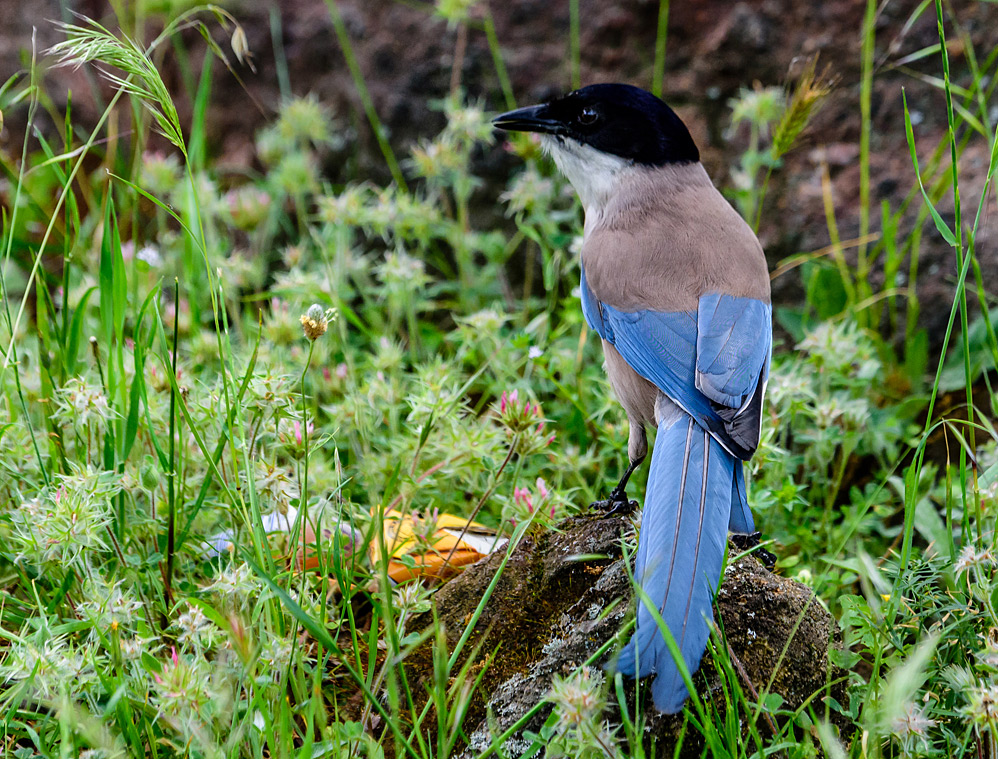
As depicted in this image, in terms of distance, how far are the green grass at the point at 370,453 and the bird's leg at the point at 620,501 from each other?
17cm

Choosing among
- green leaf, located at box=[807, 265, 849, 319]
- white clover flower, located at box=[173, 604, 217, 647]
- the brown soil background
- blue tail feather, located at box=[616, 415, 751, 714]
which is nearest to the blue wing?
blue tail feather, located at box=[616, 415, 751, 714]

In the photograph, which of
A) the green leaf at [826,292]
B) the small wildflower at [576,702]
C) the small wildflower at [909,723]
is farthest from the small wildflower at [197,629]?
the green leaf at [826,292]

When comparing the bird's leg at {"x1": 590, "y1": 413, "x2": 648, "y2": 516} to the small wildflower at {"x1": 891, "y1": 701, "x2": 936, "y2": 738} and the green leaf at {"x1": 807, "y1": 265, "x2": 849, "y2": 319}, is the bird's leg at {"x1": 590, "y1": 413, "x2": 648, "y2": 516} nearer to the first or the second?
the small wildflower at {"x1": 891, "y1": 701, "x2": 936, "y2": 738}

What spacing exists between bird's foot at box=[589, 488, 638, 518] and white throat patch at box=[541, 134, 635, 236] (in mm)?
1118

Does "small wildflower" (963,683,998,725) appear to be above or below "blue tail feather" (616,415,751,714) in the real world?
below

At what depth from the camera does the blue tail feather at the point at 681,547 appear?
1984 millimetres

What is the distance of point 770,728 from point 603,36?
141 inches

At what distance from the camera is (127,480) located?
2.50 metres

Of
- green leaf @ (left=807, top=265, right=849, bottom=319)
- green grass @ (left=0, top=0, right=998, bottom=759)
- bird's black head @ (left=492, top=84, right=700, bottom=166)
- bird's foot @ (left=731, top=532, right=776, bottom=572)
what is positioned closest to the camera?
green grass @ (left=0, top=0, right=998, bottom=759)

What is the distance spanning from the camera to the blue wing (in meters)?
2.60

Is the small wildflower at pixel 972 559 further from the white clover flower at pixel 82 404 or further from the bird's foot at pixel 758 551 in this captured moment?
the white clover flower at pixel 82 404

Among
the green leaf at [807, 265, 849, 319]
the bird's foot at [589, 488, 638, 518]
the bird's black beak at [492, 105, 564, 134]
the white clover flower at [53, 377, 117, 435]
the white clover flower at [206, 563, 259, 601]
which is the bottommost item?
the bird's foot at [589, 488, 638, 518]

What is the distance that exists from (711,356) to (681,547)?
834 millimetres

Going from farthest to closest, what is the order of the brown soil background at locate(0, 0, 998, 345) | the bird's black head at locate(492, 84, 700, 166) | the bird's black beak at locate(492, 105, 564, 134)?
1. the brown soil background at locate(0, 0, 998, 345)
2. the bird's black beak at locate(492, 105, 564, 134)
3. the bird's black head at locate(492, 84, 700, 166)
